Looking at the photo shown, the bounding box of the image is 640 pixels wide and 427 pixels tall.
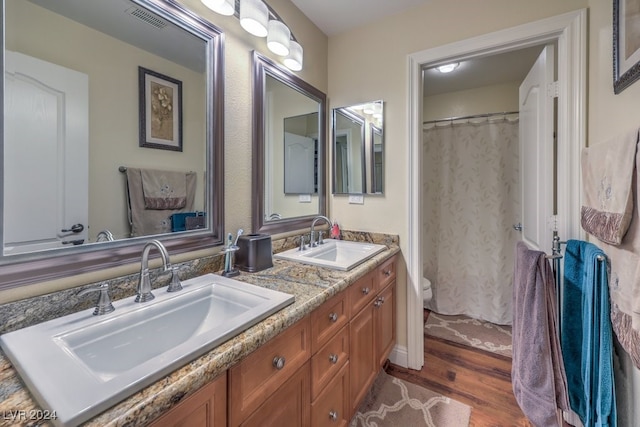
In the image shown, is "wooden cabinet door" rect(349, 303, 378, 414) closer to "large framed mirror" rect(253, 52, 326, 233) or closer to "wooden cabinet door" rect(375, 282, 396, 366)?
"wooden cabinet door" rect(375, 282, 396, 366)

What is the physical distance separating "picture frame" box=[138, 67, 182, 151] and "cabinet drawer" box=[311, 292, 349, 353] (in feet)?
2.97

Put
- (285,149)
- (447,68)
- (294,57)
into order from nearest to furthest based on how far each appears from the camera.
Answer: (294,57)
(285,149)
(447,68)

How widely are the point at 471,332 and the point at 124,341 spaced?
2526 mm

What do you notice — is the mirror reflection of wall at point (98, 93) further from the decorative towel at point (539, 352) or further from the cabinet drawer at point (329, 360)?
the decorative towel at point (539, 352)

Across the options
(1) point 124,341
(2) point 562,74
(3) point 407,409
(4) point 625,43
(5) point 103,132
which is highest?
(2) point 562,74

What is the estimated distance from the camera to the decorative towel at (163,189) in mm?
1074

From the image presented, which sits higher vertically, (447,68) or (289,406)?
(447,68)

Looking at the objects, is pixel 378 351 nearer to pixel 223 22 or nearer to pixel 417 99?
pixel 417 99

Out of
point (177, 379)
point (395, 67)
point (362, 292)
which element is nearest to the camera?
point (177, 379)

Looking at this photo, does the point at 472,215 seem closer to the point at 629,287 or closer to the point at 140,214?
the point at 629,287

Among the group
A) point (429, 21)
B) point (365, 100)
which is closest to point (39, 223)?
point (365, 100)

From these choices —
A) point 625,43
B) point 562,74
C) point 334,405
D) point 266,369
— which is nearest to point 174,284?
point 266,369

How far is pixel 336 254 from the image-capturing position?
6.16ft

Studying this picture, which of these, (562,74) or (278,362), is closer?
(278,362)
